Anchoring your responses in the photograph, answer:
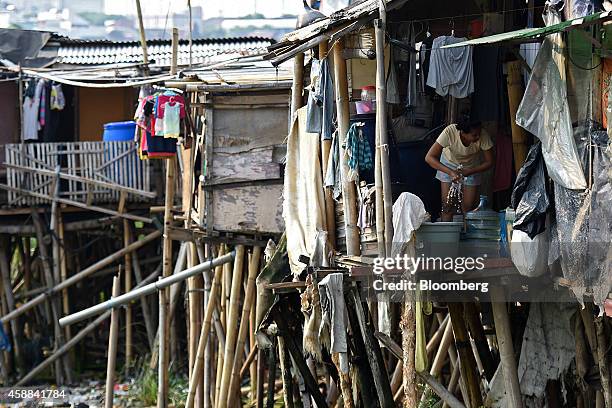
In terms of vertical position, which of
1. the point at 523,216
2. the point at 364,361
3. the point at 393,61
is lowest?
the point at 364,361

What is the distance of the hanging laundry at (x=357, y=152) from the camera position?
10.2m

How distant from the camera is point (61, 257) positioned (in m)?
19.4

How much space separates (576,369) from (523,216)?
2.05 meters

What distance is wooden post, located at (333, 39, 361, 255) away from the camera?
1039cm

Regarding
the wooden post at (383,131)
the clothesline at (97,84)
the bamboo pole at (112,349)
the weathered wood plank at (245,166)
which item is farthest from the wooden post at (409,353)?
the clothesline at (97,84)

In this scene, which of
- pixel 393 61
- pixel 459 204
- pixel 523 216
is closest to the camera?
pixel 523 216

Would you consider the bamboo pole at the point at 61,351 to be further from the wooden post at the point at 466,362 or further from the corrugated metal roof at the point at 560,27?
the corrugated metal roof at the point at 560,27

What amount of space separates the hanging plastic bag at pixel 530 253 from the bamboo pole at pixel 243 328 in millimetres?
5763

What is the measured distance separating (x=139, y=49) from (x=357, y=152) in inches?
404

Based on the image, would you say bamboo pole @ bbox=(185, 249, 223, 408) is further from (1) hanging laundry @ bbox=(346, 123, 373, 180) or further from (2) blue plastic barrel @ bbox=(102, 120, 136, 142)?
(1) hanging laundry @ bbox=(346, 123, 373, 180)

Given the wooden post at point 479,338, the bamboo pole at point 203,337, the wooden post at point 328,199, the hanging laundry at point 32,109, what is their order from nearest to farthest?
the wooden post at point 328,199 → the wooden post at point 479,338 → the bamboo pole at point 203,337 → the hanging laundry at point 32,109

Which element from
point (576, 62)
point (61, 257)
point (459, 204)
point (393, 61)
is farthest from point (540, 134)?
point (61, 257)

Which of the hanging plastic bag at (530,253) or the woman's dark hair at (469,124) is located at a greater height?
the woman's dark hair at (469,124)

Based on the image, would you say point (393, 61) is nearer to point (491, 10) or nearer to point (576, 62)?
point (491, 10)
